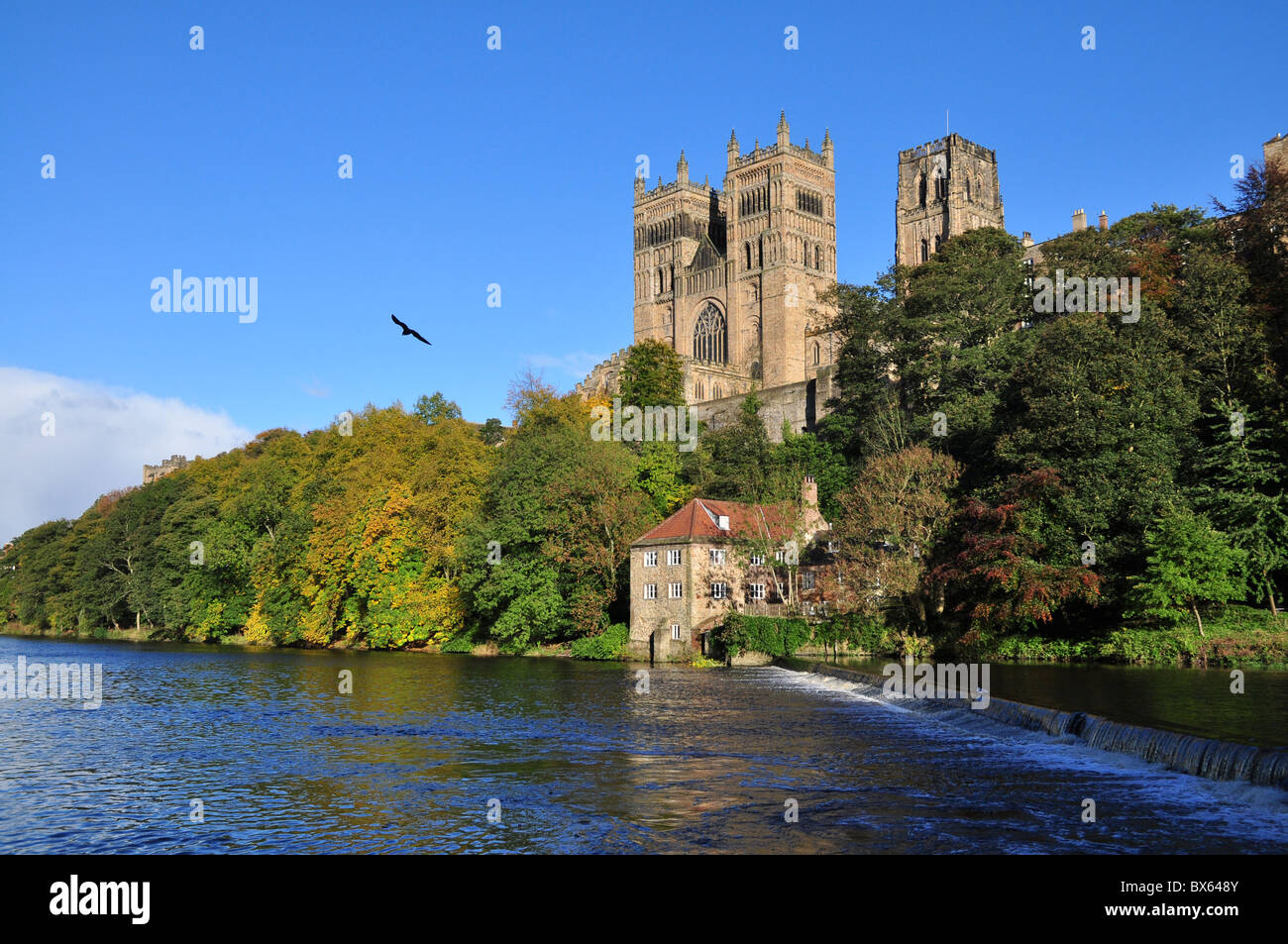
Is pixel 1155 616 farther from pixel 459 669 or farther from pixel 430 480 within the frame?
pixel 430 480

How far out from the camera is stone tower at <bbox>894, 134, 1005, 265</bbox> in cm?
10962

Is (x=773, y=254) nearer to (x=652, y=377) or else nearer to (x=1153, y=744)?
(x=652, y=377)

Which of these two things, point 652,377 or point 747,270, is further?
point 747,270

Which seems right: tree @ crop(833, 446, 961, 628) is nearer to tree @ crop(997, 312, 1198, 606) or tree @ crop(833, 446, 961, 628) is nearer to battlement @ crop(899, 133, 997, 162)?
tree @ crop(997, 312, 1198, 606)

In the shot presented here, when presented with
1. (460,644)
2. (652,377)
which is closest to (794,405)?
(652,377)

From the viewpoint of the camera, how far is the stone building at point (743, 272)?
363 feet

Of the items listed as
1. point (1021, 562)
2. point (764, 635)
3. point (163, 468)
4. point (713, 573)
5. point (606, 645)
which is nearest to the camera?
point (1021, 562)

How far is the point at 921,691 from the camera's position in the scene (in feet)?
105

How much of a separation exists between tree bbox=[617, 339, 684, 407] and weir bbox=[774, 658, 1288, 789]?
201 ft

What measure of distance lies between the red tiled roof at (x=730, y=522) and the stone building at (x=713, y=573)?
1.8 inches

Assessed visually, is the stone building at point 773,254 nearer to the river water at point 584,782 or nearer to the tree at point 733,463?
the tree at point 733,463

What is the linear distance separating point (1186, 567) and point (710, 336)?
86301mm

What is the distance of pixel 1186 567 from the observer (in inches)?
1455

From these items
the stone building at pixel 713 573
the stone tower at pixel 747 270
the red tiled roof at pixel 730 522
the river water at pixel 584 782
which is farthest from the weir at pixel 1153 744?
the stone tower at pixel 747 270
